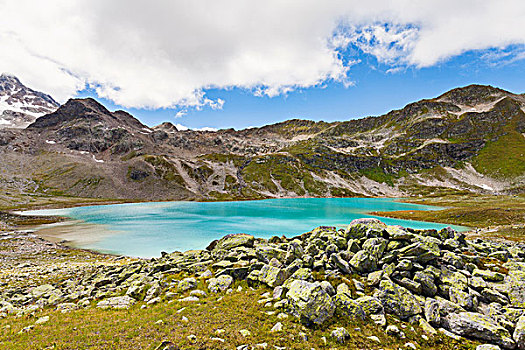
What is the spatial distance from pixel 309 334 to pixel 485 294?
12767mm

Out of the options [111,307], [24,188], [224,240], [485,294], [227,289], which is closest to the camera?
[485,294]

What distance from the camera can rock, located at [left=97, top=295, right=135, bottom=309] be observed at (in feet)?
54.6

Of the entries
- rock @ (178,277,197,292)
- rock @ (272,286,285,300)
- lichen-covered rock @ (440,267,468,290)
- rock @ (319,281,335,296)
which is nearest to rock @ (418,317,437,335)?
lichen-covered rock @ (440,267,468,290)

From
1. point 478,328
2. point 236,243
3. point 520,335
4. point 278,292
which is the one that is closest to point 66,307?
point 236,243

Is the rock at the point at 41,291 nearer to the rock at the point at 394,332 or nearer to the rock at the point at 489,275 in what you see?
the rock at the point at 394,332

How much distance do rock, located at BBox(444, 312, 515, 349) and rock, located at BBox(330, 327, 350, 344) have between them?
6190mm

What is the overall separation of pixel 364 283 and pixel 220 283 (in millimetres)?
11359

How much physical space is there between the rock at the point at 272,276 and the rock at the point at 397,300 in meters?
6.86

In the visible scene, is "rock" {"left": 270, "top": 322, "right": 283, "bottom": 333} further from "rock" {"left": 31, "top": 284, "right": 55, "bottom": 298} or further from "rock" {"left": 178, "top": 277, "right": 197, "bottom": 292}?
"rock" {"left": 31, "top": 284, "right": 55, "bottom": 298}

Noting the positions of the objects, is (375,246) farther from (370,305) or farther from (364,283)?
(370,305)

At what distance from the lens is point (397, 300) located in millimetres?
14328

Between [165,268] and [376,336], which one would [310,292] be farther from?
[165,268]

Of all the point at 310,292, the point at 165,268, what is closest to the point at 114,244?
the point at 165,268

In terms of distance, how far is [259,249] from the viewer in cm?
2253
